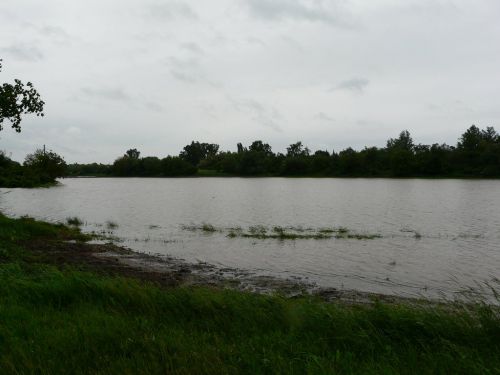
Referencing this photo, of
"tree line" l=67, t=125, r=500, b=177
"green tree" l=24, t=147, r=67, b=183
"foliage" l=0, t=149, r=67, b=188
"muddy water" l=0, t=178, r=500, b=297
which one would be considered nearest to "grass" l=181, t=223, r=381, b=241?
"muddy water" l=0, t=178, r=500, b=297

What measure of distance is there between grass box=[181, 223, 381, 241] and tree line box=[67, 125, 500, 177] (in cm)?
11390

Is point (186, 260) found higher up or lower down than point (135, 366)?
lower down

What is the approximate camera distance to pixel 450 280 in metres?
17.3

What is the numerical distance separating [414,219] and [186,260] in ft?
73.9

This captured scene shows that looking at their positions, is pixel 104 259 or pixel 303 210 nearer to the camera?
pixel 104 259

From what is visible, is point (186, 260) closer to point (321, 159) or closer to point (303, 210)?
point (303, 210)

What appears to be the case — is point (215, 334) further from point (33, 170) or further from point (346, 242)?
point (33, 170)

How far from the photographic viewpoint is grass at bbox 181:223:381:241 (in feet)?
90.3

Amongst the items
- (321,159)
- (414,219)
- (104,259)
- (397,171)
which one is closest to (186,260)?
(104,259)

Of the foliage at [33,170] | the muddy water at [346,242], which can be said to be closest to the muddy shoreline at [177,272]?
the muddy water at [346,242]

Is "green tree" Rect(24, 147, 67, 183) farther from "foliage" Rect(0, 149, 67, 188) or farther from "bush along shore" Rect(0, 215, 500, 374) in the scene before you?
"bush along shore" Rect(0, 215, 500, 374)

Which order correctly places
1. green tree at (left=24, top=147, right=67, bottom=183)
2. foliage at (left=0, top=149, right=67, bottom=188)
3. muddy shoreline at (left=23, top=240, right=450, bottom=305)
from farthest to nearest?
green tree at (left=24, top=147, right=67, bottom=183)
foliage at (left=0, top=149, right=67, bottom=188)
muddy shoreline at (left=23, top=240, right=450, bottom=305)

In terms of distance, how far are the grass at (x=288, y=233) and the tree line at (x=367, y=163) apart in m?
A: 114

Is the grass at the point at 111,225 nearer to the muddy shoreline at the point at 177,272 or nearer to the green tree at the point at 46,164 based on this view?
the muddy shoreline at the point at 177,272
